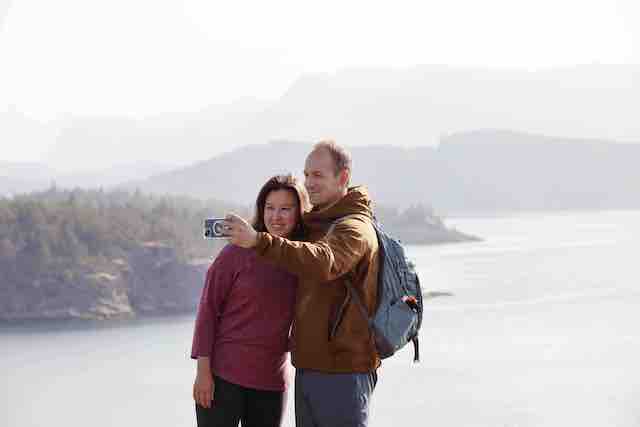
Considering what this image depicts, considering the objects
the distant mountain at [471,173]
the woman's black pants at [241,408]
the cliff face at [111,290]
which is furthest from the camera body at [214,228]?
the distant mountain at [471,173]

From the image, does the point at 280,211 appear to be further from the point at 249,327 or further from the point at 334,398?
the point at 334,398

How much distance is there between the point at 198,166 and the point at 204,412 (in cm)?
5028

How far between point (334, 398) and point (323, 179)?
40cm

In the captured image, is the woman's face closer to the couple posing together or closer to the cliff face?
the couple posing together

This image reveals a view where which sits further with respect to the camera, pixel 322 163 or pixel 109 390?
pixel 109 390

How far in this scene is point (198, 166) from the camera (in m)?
51.2

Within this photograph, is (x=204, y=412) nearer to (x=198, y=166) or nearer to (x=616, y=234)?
(x=616, y=234)

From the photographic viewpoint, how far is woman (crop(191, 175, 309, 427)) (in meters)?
1.52

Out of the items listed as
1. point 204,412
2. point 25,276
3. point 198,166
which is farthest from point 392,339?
point 198,166

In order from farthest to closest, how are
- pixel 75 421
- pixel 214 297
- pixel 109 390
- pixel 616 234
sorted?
pixel 616 234
pixel 109 390
pixel 75 421
pixel 214 297

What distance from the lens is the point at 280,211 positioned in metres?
1.51

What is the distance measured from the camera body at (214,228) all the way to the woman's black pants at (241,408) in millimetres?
412

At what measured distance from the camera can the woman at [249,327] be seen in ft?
4.98

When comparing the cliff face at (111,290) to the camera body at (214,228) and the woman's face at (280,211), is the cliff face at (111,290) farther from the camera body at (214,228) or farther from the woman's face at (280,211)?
the camera body at (214,228)
